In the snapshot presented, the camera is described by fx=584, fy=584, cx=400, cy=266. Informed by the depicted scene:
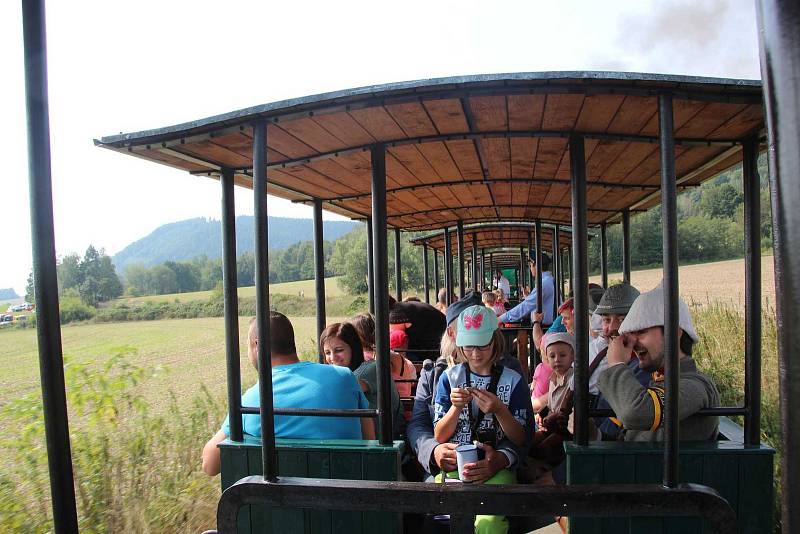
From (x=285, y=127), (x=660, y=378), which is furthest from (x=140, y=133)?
(x=660, y=378)

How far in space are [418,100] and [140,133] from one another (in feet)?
4.15

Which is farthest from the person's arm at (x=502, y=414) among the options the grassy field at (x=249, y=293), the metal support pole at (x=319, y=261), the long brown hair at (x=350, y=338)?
the grassy field at (x=249, y=293)

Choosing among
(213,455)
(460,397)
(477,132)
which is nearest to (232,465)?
(213,455)

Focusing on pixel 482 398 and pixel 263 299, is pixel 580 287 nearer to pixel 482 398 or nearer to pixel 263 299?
pixel 482 398

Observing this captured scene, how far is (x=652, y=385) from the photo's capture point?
244 centimetres

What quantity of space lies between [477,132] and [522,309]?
19.6ft

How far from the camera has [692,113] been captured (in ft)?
7.90

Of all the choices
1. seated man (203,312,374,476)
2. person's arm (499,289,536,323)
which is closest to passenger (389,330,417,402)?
seated man (203,312,374,476)

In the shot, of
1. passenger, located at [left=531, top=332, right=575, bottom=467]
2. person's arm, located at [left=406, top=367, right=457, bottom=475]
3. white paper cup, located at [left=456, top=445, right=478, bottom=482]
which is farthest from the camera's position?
passenger, located at [left=531, top=332, right=575, bottom=467]

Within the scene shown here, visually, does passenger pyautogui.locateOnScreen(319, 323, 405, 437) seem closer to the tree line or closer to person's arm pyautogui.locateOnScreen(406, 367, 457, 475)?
person's arm pyautogui.locateOnScreen(406, 367, 457, 475)

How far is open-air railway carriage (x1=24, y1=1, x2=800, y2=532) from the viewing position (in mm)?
1478

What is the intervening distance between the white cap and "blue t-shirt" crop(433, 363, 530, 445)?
690 millimetres

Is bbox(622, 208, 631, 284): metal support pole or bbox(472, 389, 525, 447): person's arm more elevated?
bbox(622, 208, 631, 284): metal support pole

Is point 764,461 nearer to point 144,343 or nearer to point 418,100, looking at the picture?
point 418,100
